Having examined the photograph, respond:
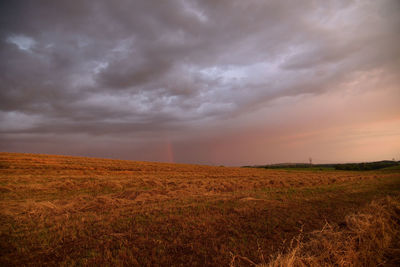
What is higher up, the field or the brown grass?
the brown grass

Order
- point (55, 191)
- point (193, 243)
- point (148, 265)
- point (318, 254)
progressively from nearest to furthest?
point (318, 254) → point (148, 265) → point (193, 243) → point (55, 191)

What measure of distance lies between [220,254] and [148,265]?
213 cm

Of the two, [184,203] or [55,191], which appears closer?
[184,203]

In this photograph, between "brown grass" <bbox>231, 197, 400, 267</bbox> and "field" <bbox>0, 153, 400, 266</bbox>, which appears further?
"field" <bbox>0, 153, 400, 266</bbox>

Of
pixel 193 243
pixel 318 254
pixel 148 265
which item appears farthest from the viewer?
pixel 193 243

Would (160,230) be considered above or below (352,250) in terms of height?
below

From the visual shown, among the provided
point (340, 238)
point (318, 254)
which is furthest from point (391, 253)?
point (318, 254)

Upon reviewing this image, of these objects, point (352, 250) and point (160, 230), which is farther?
point (160, 230)

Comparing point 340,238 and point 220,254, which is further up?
point 340,238

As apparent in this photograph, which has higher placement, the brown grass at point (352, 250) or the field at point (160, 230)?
the brown grass at point (352, 250)

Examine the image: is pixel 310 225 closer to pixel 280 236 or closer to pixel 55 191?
pixel 280 236

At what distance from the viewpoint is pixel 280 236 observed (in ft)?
23.3

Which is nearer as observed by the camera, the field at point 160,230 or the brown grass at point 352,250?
the brown grass at point 352,250

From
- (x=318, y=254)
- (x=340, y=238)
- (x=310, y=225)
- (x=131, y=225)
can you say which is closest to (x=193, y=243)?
(x=131, y=225)
